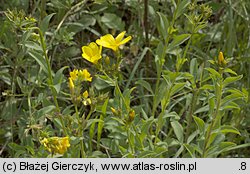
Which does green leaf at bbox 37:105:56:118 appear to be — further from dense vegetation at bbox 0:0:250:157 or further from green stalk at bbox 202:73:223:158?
green stalk at bbox 202:73:223:158

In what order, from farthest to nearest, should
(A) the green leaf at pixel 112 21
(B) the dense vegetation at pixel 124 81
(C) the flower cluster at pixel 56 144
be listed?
(A) the green leaf at pixel 112 21 < (B) the dense vegetation at pixel 124 81 < (C) the flower cluster at pixel 56 144

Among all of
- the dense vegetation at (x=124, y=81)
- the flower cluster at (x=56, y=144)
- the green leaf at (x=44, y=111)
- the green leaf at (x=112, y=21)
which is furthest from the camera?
the green leaf at (x=112, y=21)

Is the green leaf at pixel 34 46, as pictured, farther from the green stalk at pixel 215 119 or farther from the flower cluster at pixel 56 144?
the green stalk at pixel 215 119

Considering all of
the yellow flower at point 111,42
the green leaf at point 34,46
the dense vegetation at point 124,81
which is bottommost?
the dense vegetation at point 124,81

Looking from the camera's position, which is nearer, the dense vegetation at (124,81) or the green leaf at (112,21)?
the dense vegetation at (124,81)

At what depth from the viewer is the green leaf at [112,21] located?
84.9 inches

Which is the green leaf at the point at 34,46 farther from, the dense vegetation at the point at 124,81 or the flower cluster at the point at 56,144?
the flower cluster at the point at 56,144

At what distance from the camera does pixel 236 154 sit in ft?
6.54

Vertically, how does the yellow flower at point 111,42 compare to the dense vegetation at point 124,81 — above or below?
above

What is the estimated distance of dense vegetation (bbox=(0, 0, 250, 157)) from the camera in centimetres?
142

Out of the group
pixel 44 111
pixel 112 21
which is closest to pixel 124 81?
pixel 112 21

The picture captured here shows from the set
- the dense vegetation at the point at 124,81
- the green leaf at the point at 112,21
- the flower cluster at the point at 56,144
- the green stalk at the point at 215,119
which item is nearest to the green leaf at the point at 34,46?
the dense vegetation at the point at 124,81

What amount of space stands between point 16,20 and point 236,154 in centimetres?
101
